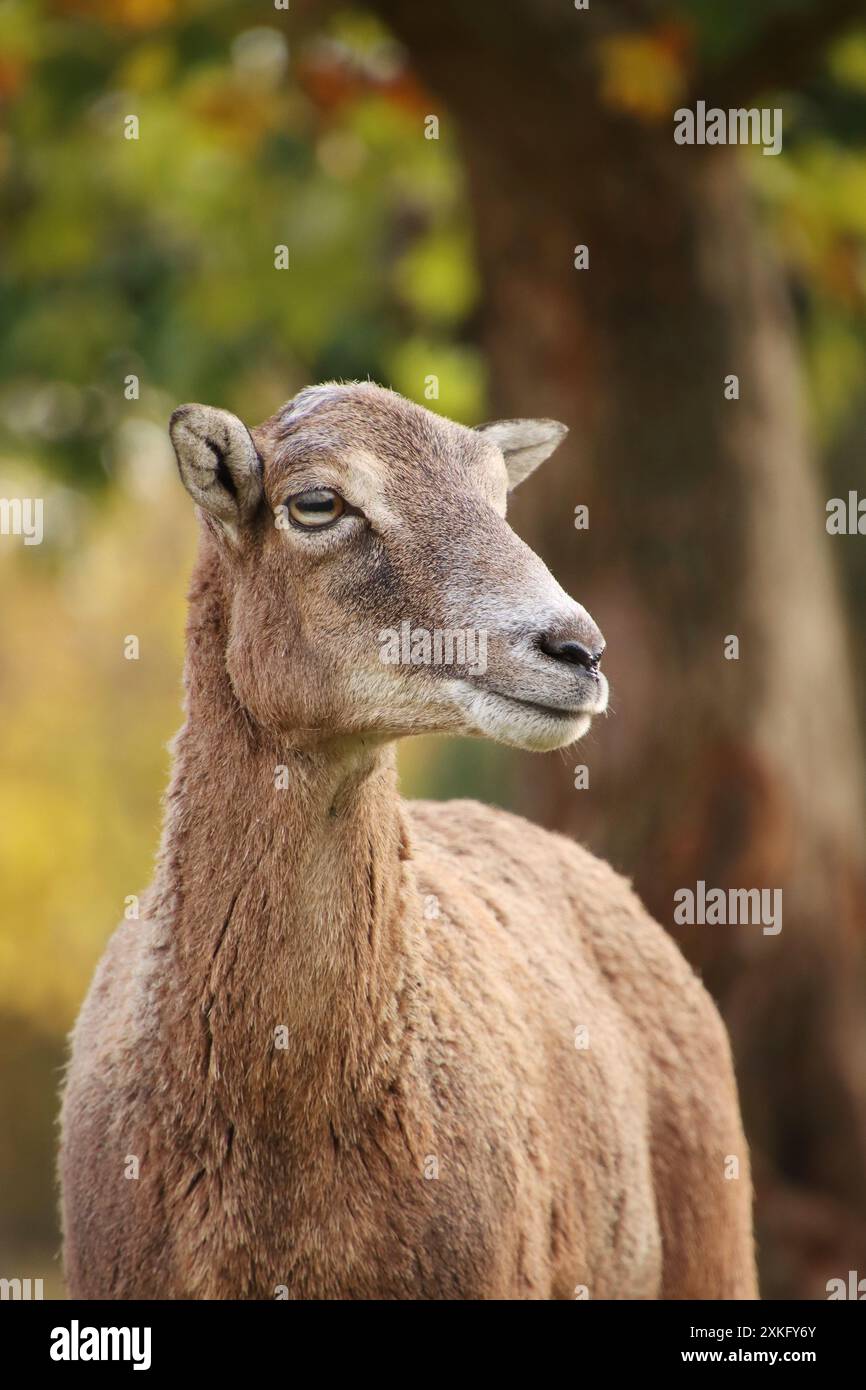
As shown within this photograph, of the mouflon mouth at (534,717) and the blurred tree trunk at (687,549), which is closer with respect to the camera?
the mouflon mouth at (534,717)

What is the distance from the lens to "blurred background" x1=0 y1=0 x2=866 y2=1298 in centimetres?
1260

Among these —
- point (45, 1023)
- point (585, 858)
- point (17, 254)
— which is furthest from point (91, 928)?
point (585, 858)

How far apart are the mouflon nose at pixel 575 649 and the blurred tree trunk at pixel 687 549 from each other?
7.48 m

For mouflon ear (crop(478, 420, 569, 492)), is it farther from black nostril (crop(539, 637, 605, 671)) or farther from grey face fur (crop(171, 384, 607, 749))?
black nostril (crop(539, 637, 605, 671))

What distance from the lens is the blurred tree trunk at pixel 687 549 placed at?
1262cm

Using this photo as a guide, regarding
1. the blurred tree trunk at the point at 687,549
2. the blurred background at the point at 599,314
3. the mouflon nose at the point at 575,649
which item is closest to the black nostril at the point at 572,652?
the mouflon nose at the point at 575,649

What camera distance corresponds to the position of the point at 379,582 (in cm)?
577

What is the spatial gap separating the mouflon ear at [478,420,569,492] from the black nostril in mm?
1511

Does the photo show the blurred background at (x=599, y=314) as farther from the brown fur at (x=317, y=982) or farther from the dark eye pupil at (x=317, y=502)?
the dark eye pupil at (x=317, y=502)

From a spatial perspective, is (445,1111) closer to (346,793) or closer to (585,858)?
(346,793)

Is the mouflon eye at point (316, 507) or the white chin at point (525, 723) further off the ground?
the mouflon eye at point (316, 507)

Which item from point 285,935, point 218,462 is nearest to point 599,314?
point 218,462

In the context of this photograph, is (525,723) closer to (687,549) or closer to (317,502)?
(317,502)

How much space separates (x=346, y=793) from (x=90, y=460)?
1136 centimetres
